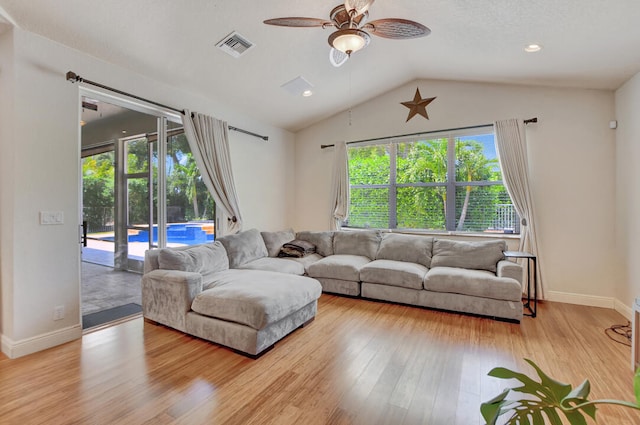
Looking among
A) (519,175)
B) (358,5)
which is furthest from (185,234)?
(519,175)

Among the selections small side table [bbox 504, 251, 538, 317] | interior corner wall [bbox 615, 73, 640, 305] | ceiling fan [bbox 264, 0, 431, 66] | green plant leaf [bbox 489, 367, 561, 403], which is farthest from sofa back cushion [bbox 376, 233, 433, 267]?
green plant leaf [bbox 489, 367, 561, 403]

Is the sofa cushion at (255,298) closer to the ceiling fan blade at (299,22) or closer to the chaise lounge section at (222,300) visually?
→ the chaise lounge section at (222,300)

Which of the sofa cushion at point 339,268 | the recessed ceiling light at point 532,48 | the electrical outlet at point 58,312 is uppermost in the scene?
the recessed ceiling light at point 532,48

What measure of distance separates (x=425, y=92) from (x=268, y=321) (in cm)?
420

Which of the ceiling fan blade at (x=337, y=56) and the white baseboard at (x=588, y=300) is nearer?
the ceiling fan blade at (x=337, y=56)

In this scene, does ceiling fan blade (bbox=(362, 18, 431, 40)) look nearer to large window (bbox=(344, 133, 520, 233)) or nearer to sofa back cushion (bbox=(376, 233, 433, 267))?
large window (bbox=(344, 133, 520, 233))

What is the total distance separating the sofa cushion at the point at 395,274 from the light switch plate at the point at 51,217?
10.9 ft

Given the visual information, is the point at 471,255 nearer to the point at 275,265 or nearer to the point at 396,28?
the point at 275,265

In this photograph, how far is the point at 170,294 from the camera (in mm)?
3006

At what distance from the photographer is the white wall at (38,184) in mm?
2541

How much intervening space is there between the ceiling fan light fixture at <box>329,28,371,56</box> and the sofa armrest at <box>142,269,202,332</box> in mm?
2432

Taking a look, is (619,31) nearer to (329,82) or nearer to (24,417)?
(329,82)

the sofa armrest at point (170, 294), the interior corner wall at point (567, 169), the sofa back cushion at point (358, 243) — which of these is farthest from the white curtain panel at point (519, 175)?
the sofa armrest at point (170, 294)

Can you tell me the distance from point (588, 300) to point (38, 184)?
20.2 feet
